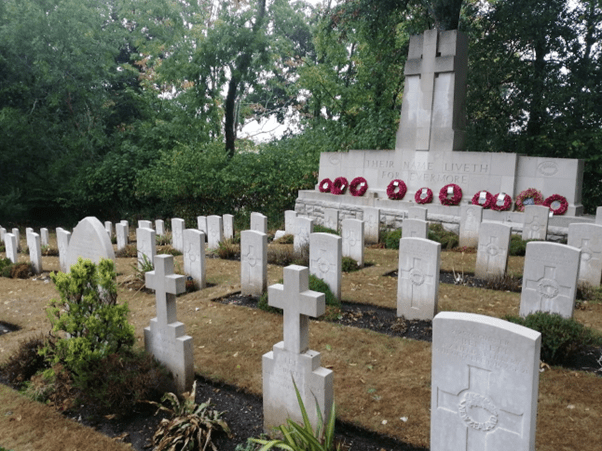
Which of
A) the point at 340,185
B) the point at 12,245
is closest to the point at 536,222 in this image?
the point at 340,185

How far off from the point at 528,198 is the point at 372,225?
3646 millimetres

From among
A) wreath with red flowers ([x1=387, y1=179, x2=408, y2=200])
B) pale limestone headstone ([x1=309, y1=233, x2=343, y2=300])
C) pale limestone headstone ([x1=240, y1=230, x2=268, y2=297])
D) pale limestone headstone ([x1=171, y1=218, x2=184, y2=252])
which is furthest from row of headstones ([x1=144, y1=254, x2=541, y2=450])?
wreath with red flowers ([x1=387, y1=179, x2=408, y2=200])

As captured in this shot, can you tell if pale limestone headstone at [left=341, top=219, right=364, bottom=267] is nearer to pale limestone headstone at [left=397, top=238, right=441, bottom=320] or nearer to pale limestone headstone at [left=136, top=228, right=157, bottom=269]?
pale limestone headstone at [left=397, top=238, right=441, bottom=320]

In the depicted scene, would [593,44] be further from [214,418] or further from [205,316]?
[214,418]

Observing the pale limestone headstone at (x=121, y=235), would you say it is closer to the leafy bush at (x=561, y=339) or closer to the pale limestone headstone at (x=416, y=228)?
the pale limestone headstone at (x=416, y=228)

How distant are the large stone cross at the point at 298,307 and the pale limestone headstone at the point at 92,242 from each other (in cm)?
336

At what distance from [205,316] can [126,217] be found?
14.4 metres

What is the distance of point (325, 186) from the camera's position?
590 inches

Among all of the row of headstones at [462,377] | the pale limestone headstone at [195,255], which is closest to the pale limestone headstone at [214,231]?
the pale limestone headstone at [195,255]

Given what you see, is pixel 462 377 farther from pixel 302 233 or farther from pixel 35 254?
pixel 35 254

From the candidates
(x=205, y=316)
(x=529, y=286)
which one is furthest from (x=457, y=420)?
(x=205, y=316)

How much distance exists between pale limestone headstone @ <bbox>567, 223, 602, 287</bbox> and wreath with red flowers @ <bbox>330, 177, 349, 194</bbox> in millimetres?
7547

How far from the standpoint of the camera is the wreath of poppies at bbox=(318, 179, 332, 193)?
48.8ft

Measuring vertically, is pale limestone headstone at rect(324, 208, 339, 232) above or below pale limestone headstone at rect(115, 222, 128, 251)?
above
